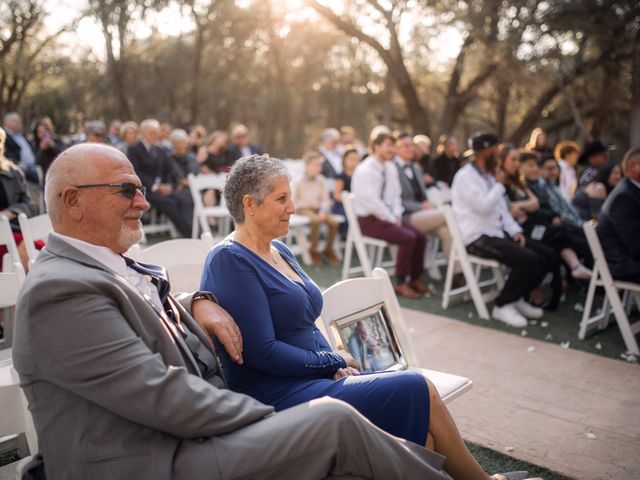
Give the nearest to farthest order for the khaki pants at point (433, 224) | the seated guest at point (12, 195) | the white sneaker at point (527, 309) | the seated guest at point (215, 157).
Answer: the seated guest at point (12, 195) < the white sneaker at point (527, 309) < the khaki pants at point (433, 224) < the seated guest at point (215, 157)

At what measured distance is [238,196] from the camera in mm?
2689

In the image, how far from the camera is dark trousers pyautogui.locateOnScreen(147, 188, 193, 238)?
29.0 feet

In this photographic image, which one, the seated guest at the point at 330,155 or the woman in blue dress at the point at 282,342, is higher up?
the seated guest at the point at 330,155

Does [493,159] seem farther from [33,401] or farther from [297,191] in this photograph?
[33,401]

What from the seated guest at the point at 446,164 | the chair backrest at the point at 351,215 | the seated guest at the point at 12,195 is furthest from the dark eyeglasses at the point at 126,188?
the seated guest at the point at 446,164

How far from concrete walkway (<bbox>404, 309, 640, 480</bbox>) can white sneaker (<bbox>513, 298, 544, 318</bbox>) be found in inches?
24.6

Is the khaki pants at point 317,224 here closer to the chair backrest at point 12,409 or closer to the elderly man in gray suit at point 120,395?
the chair backrest at point 12,409

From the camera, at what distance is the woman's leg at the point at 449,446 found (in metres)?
2.21

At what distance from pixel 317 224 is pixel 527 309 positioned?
3123 millimetres

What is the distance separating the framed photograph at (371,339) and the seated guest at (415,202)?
12.2 ft

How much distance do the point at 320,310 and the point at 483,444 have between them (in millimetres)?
1288

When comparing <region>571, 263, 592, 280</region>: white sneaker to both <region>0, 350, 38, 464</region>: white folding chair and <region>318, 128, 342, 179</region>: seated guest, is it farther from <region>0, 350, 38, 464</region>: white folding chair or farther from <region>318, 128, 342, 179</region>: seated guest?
<region>0, 350, 38, 464</region>: white folding chair

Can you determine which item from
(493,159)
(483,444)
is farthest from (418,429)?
(493,159)

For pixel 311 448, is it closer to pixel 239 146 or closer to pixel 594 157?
pixel 594 157
